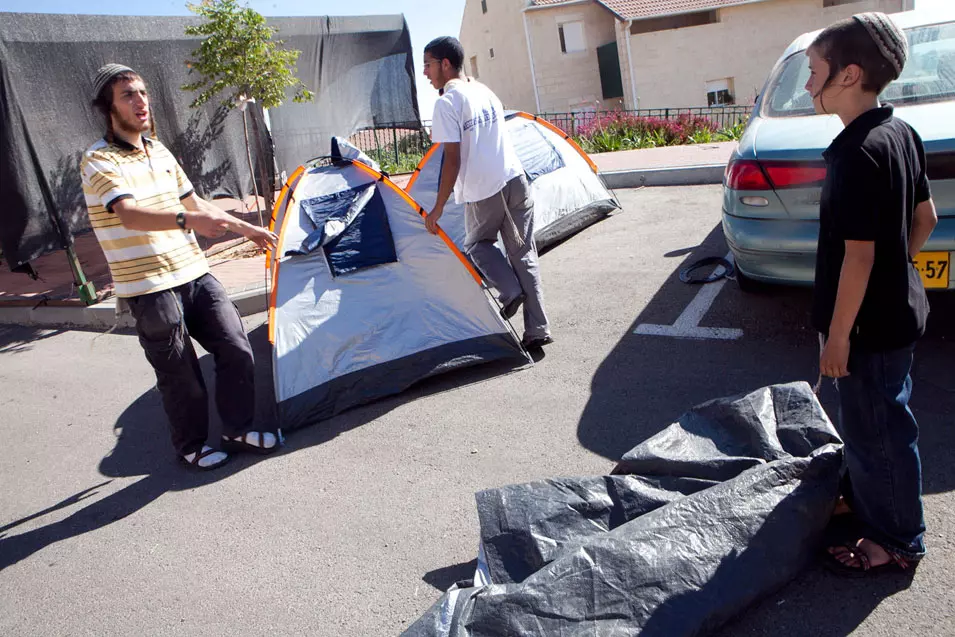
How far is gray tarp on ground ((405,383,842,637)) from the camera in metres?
A: 2.15

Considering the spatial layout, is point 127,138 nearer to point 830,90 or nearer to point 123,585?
point 123,585

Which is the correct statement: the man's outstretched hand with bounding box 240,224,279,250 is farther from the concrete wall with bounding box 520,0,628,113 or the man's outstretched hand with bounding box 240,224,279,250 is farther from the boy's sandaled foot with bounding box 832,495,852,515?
the concrete wall with bounding box 520,0,628,113

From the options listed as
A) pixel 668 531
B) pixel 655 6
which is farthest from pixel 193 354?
pixel 655 6

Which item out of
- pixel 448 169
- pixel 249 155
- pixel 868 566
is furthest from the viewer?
pixel 249 155

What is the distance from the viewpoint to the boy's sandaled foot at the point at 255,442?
4.04m

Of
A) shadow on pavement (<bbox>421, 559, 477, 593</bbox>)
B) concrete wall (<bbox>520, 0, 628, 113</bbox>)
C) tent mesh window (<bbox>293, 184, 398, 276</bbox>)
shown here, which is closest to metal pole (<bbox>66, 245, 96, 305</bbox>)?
tent mesh window (<bbox>293, 184, 398, 276</bbox>)

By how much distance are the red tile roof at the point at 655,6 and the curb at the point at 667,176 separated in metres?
19.1

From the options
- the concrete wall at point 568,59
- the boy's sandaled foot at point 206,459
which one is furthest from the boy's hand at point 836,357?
the concrete wall at point 568,59

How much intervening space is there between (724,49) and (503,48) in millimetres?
9059

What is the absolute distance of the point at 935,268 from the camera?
11.1ft

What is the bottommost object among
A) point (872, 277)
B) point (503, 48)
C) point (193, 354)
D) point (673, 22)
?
point (193, 354)

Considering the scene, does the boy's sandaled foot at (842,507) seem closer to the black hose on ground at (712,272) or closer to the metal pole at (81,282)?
the black hose on ground at (712,272)

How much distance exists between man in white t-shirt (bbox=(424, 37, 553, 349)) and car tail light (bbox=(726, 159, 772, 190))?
1.28m

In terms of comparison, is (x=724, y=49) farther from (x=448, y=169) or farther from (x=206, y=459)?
(x=206, y=459)
